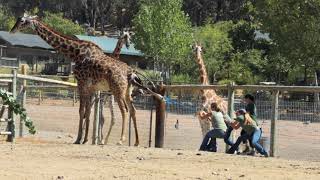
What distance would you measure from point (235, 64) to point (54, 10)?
43.7 meters

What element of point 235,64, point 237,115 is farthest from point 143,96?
point 235,64

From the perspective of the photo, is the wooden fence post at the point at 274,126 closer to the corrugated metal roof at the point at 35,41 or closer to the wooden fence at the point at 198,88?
the wooden fence at the point at 198,88

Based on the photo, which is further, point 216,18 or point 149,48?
point 216,18

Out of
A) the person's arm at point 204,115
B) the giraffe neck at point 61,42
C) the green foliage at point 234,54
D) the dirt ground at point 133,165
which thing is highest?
the green foliage at point 234,54

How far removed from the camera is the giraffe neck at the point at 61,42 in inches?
552

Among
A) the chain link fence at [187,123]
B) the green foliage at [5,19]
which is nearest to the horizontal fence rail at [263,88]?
the chain link fence at [187,123]

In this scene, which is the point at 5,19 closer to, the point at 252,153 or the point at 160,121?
the point at 160,121

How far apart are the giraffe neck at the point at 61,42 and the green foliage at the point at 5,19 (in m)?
65.3

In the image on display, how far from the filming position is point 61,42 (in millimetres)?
14375

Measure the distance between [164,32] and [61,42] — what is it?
3471cm

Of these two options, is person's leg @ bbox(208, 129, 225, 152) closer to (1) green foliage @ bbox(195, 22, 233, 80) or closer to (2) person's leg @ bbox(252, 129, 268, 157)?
(2) person's leg @ bbox(252, 129, 268, 157)

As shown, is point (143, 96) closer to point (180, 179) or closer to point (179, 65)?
point (180, 179)

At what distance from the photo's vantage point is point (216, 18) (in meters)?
77.3

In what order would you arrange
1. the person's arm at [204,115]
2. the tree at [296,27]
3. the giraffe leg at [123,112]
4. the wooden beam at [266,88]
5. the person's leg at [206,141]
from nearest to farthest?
1. the wooden beam at [266,88]
2. the person's leg at [206,141]
3. the person's arm at [204,115]
4. the giraffe leg at [123,112]
5. the tree at [296,27]
